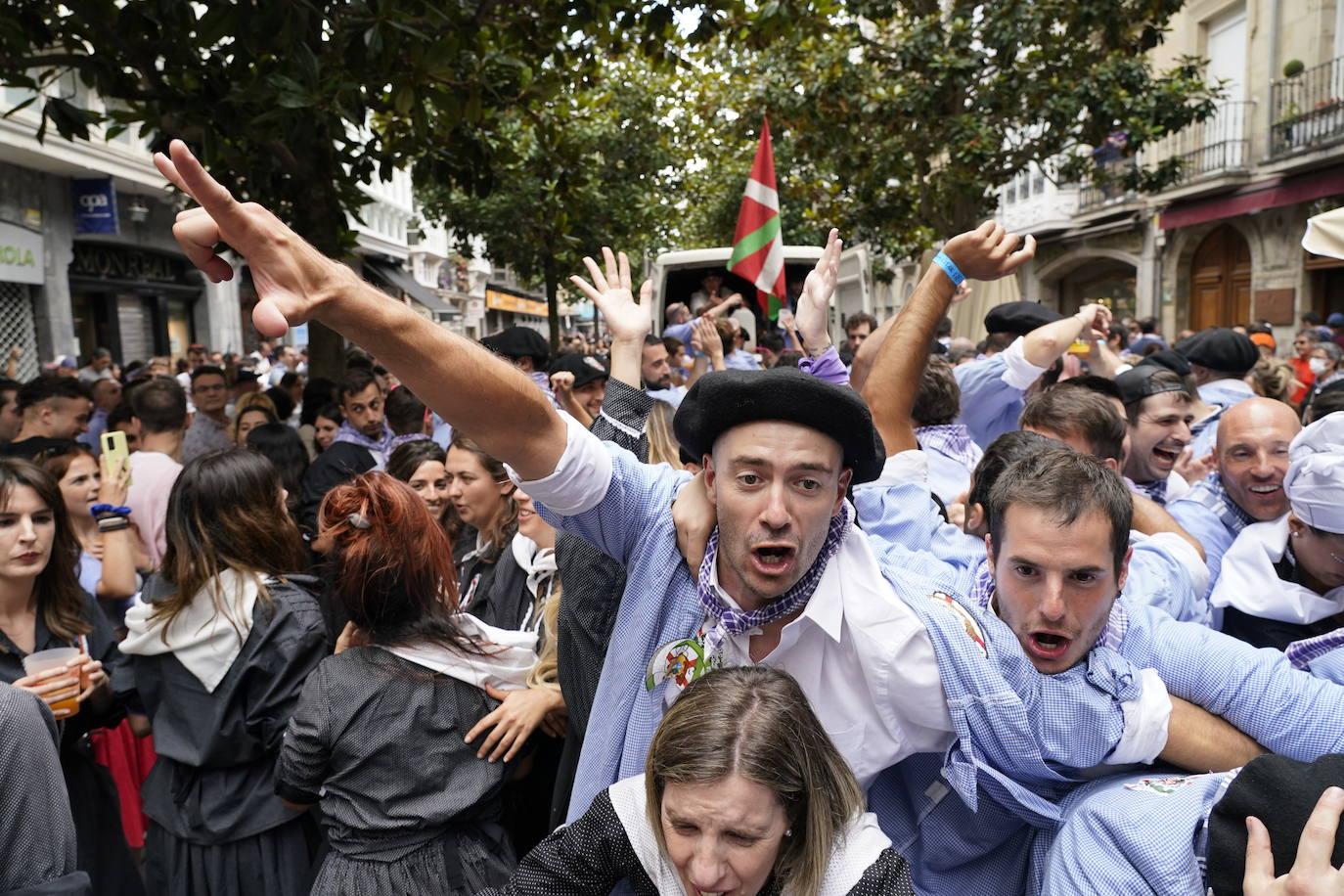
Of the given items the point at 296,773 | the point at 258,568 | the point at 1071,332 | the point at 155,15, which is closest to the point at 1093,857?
the point at 296,773

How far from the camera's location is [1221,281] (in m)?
20.4

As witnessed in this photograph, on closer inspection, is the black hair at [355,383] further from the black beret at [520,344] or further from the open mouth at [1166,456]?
the open mouth at [1166,456]

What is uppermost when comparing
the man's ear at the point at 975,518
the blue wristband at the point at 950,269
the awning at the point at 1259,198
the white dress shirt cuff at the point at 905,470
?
the awning at the point at 1259,198

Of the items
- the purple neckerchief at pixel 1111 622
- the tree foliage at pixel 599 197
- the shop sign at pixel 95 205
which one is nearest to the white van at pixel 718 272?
the tree foliage at pixel 599 197

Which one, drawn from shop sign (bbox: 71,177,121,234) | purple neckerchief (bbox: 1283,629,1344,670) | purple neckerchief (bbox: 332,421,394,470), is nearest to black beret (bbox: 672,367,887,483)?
purple neckerchief (bbox: 1283,629,1344,670)

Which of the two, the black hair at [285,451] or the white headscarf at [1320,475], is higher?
the white headscarf at [1320,475]

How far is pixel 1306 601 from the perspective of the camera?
249cm

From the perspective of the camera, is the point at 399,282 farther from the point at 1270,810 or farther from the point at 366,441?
the point at 1270,810

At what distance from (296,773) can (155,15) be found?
16.1ft

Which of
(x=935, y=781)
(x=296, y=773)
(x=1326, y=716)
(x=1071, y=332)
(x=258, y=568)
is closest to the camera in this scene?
(x=1326, y=716)

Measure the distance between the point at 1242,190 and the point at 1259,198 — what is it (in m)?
0.73

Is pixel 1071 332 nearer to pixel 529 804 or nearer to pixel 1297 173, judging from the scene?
pixel 529 804

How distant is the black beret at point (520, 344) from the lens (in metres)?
7.08

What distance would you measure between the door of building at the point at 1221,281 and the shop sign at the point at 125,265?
21081 mm
